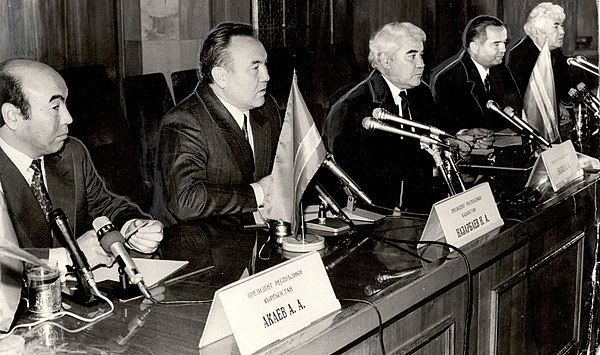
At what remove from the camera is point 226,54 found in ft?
9.93

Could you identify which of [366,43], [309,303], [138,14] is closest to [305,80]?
[366,43]

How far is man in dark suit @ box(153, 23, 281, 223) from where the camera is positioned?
2707 mm

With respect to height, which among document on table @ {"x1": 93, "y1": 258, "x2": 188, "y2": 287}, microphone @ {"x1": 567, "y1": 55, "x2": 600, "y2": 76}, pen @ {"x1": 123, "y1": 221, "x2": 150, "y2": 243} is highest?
microphone @ {"x1": 567, "y1": 55, "x2": 600, "y2": 76}

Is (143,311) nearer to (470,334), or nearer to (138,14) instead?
(470,334)

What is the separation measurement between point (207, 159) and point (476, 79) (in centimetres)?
167

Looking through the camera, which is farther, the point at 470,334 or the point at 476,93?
the point at 476,93

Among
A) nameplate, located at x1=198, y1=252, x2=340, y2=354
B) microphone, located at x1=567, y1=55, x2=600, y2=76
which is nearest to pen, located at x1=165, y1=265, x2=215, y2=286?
nameplate, located at x1=198, y1=252, x2=340, y2=354

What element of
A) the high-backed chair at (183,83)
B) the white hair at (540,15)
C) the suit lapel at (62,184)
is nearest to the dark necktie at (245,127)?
the high-backed chair at (183,83)

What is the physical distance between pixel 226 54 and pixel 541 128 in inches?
63.2

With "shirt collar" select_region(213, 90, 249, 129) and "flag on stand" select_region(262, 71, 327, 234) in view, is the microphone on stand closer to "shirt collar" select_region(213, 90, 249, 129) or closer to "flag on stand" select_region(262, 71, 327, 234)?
"shirt collar" select_region(213, 90, 249, 129)

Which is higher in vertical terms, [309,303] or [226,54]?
[226,54]

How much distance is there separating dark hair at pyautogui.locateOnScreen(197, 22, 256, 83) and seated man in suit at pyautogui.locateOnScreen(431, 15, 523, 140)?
1285 mm

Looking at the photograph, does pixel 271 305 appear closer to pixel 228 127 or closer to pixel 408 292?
pixel 408 292

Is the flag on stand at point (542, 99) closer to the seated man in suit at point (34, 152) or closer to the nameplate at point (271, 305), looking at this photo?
the seated man in suit at point (34, 152)
